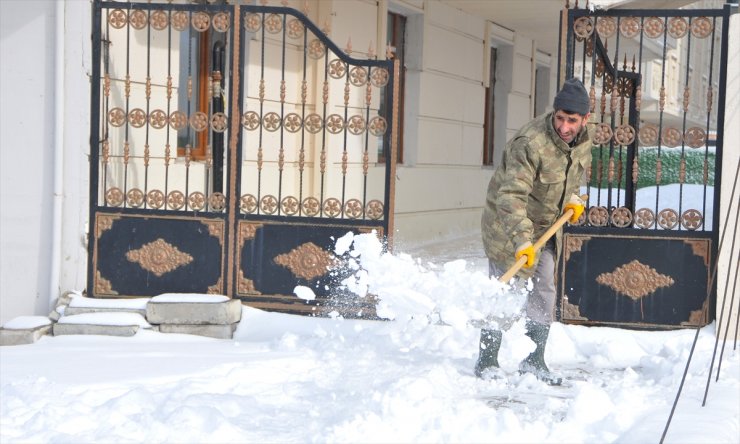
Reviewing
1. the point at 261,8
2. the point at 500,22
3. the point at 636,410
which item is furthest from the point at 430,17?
the point at 636,410

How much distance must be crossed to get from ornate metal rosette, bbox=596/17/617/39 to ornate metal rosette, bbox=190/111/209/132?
9.42 feet

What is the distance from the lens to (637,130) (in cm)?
728

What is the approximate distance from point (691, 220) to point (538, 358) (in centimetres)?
175

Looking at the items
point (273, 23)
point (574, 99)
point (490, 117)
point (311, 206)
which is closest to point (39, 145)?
point (273, 23)

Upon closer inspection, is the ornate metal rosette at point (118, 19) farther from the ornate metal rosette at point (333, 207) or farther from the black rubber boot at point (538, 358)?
the black rubber boot at point (538, 358)

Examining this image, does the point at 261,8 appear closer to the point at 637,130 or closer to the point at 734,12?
the point at 637,130

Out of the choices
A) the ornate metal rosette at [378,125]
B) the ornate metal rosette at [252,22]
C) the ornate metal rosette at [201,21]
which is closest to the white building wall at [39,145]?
the ornate metal rosette at [201,21]

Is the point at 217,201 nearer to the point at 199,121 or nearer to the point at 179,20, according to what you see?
the point at 199,121

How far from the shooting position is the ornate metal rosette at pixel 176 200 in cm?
751

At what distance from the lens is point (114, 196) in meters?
7.58

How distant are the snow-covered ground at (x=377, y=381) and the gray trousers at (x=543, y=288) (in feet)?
0.35

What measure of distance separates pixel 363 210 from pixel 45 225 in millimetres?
2297

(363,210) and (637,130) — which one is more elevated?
(637,130)

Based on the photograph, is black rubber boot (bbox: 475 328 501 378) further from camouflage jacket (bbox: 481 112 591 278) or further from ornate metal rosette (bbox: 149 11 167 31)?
ornate metal rosette (bbox: 149 11 167 31)
